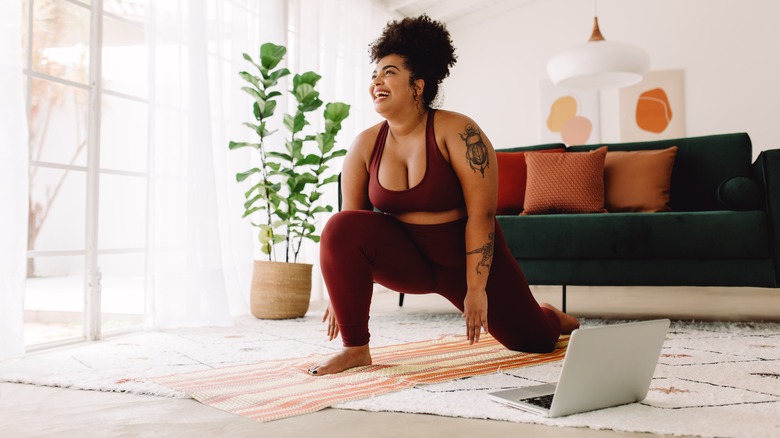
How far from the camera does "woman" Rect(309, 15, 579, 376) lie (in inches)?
61.6

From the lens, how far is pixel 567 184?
304 centimetres

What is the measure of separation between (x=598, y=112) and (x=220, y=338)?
168 inches

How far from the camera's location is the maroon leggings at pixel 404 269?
1.58 metres

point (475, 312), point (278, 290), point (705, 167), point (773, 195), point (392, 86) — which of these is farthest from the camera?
point (705, 167)

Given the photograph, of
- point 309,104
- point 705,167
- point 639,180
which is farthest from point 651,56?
point 309,104

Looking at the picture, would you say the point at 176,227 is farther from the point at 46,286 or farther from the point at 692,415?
the point at 692,415

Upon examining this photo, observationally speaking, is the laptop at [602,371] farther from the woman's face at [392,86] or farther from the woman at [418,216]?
the woman's face at [392,86]

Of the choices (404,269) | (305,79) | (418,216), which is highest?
(305,79)

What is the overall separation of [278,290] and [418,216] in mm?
1474

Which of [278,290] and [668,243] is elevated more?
[668,243]

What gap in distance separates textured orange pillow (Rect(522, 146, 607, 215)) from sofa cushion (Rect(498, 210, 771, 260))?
1.20 ft

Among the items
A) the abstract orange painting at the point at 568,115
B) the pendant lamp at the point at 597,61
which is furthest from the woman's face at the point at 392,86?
the abstract orange painting at the point at 568,115

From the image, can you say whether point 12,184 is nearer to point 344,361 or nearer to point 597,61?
point 344,361

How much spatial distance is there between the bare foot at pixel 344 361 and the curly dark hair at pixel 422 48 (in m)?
0.69
